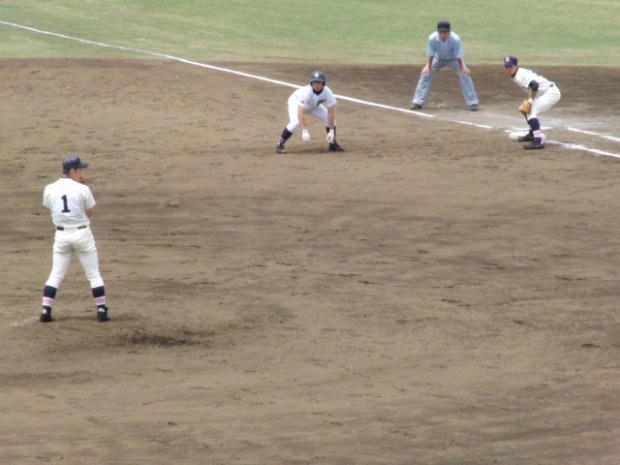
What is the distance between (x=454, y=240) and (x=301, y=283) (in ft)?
9.67

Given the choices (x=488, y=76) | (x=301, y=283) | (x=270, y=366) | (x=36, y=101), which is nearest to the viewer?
(x=270, y=366)

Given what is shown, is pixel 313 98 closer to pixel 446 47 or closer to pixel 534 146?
pixel 534 146

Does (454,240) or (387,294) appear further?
(454,240)

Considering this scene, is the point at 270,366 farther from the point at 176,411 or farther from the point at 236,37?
the point at 236,37

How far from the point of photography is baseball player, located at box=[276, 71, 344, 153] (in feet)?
79.6

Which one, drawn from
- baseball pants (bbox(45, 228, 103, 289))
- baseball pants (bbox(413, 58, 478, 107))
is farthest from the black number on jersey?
baseball pants (bbox(413, 58, 478, 107))

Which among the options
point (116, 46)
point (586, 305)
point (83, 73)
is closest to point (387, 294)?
point (586, 305)

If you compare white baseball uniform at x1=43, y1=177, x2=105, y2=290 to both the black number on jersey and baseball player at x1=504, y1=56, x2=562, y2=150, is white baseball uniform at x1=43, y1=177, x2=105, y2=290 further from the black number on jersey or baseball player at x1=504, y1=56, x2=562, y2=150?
baseball player at x1=504, y1=56, x2=562, y2=150

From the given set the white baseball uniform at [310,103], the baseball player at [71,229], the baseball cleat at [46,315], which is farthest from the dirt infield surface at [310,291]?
the white baseball uniform at [310,103]

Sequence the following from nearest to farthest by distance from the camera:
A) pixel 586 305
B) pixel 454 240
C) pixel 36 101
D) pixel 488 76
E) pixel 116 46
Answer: pixel 586 305 → pixel 454 240 → pixel 36 101 → pixel 488 76 → pixel 116 46

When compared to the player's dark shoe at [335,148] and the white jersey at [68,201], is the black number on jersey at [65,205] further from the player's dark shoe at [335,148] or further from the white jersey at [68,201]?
the player's dark shoe at [335,148]

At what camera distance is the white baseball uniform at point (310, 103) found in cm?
2431

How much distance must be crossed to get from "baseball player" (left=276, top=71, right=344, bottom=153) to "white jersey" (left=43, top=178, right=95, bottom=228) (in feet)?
32.4

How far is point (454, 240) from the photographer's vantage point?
18688 mm
